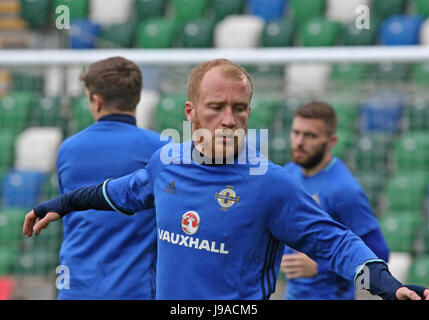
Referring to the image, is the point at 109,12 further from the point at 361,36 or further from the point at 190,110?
the point at 190,110

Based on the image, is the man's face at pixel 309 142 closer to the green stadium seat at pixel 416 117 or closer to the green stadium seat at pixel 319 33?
the green stadium seat at pixel 416 117

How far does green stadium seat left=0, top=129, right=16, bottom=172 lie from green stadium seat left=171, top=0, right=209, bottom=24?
3.26 meters

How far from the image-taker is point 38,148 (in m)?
7.42

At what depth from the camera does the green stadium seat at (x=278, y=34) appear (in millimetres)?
9055

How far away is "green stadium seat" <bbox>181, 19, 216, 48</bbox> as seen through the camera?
366 inches

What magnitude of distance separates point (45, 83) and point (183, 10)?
2626 millimetres

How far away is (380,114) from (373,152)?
1.42 feet

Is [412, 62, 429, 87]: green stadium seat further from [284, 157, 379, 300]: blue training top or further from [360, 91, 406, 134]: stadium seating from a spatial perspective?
[284, 157, 379, 300]: blue training top

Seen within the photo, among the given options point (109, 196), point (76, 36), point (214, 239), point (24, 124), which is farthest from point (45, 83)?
point (214, 239)

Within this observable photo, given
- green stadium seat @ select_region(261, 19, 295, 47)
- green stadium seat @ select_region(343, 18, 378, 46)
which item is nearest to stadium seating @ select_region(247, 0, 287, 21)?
green stadium seat @ select_region(261, 19, 295, 47)

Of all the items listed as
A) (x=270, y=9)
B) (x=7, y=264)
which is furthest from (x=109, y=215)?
(x=270, y=9)

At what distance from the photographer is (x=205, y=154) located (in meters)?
2.50

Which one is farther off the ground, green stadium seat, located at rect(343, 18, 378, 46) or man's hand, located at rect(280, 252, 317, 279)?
green stadium seat, located at rect(343, 18, 378, 46)

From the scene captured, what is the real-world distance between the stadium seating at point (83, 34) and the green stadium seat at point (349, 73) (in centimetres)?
307
